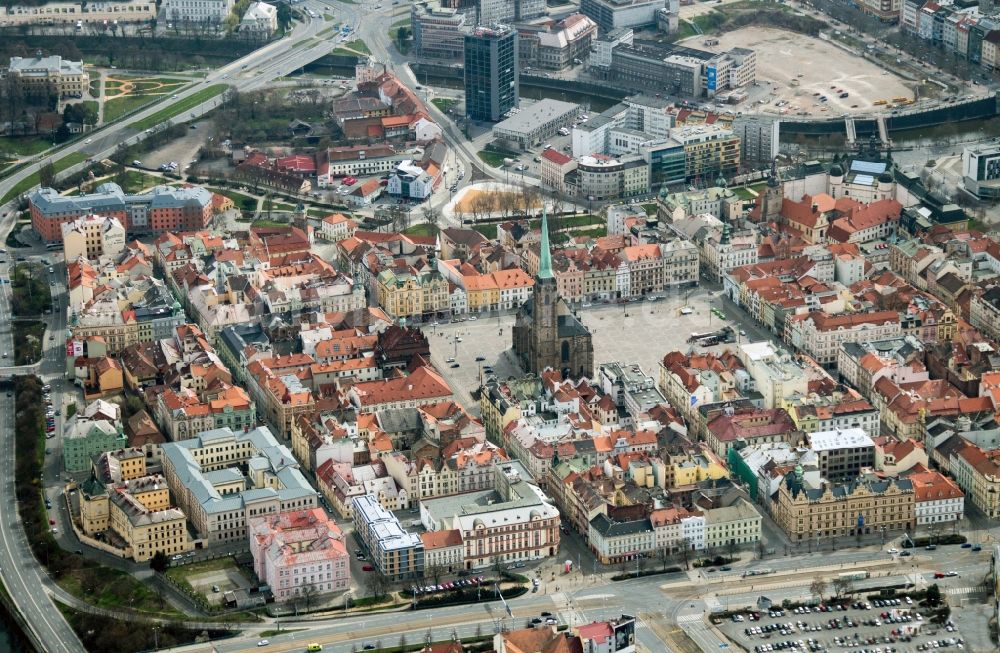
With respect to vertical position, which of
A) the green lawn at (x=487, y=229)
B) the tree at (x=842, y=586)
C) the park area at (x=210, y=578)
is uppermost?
the green lawn at (x=487, y=229)

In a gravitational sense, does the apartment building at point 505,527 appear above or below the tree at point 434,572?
above

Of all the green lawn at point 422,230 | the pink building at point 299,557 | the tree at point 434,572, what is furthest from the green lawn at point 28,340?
the tree at point 434,572

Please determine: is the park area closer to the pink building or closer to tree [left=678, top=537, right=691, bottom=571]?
the pink building

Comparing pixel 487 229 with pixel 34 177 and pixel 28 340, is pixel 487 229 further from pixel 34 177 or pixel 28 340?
pixel 34 177

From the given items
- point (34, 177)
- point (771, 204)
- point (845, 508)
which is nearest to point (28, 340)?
point (34, 177)

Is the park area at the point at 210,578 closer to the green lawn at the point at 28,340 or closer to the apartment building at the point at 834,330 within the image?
the green lawn at the point at 28,340

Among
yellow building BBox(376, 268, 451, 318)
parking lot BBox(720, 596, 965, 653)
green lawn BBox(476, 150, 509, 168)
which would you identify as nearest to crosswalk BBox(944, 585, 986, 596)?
parking lot BBox(720, 596, 965, 653)
